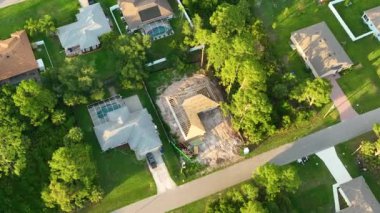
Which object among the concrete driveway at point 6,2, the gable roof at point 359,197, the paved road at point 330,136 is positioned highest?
the concrete driveway at point 6,2

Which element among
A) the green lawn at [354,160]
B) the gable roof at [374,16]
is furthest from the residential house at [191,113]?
the gable roof at [374,16]

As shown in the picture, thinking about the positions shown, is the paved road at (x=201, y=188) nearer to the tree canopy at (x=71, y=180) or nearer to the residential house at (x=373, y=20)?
the tree canopy at (x=71, y=180)

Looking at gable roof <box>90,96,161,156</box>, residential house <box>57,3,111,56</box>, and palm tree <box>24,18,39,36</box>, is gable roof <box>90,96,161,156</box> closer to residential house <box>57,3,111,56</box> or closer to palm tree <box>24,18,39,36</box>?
residential house <box>57,3,111,56</box>

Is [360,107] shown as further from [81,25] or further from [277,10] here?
[81,25]

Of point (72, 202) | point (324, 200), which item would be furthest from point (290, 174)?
point (72, 202)

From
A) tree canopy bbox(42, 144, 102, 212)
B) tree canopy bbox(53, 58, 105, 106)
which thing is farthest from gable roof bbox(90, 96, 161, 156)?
tree canopy bbox(42, 144, 102, 212)
